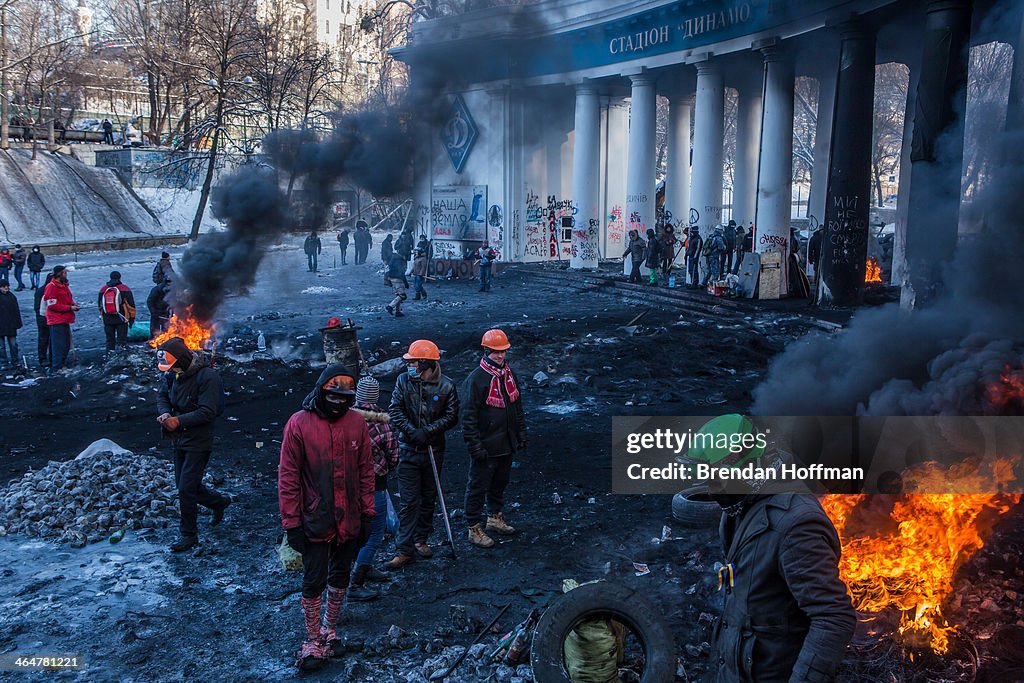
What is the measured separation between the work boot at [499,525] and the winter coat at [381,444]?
4.32 ft

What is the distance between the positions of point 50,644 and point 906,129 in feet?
71.7

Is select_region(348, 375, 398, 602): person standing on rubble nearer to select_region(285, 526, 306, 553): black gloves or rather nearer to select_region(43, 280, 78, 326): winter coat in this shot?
select_region(285, 526, 306, 553): black gloves

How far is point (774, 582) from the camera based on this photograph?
2939 millimetres

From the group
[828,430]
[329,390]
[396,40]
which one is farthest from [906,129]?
[396,40]

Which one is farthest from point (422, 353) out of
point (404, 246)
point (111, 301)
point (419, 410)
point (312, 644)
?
point (404, 246)

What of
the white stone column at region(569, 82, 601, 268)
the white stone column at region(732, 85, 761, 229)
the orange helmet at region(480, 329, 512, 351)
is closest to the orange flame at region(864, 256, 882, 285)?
the white stone column at region(732, 85, 761, 229)

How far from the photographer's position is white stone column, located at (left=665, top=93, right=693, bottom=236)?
30.4m

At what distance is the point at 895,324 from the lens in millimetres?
7031

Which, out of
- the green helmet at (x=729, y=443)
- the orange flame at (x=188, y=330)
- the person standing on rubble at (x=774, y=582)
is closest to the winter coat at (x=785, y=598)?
the person standing on rubble at (x=774, y=582)

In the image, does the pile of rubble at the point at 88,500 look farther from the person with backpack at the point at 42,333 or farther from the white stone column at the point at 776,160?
the white stone column at the point at 776,160

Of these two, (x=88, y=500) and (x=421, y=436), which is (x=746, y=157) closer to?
(x=421, y=436)

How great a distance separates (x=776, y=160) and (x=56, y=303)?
17373 mm

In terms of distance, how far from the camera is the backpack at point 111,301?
14.2 metres

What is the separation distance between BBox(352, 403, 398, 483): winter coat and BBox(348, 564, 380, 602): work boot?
0.62 m
